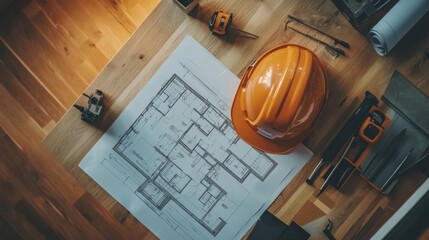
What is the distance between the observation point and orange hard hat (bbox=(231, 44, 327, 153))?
90cm

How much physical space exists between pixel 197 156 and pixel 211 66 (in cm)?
25

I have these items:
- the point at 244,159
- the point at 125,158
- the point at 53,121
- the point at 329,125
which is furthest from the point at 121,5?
the point at 329,125

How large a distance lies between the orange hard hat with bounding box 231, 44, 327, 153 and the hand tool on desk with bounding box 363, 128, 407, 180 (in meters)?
0.18

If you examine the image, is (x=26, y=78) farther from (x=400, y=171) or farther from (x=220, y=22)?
(x=400, y=171)

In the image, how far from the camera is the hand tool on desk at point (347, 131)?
1.00 metres

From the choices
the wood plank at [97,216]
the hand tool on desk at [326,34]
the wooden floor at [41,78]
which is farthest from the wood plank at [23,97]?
the hand tool on desk at [326,34]

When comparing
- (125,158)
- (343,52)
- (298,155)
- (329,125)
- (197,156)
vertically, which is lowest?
(125,158)

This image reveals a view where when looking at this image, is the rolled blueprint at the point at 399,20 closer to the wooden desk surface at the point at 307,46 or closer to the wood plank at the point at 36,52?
the wooden desk surface at the point at 307,46

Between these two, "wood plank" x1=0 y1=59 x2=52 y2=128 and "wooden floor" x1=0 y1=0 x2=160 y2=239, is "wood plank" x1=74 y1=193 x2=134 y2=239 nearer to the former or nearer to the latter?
"wooden floor" x1=0 y1=0 x2=160 y2=239

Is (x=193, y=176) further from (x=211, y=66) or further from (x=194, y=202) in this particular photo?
(x=211, y=66)

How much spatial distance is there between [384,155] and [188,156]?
0.52m

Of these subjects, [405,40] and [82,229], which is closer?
[405,40]

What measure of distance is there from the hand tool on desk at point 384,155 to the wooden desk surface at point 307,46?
0.04 meters

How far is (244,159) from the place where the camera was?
1061mm
